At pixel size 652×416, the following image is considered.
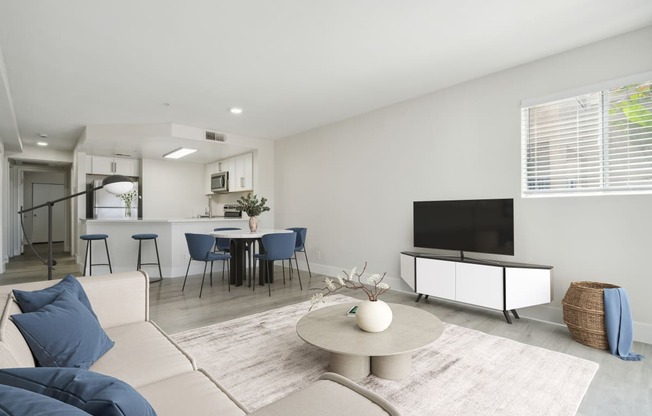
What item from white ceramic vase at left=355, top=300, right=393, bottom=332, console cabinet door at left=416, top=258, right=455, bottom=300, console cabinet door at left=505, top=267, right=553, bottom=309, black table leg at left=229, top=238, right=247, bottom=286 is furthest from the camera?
black table leg at left=229, top=238, right=247, bottom=286

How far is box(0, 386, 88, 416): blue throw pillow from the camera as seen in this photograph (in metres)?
0.58

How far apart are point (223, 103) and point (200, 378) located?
13.1 feet

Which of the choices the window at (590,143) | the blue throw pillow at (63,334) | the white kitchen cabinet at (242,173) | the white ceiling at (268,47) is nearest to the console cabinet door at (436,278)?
the window at (590,143)

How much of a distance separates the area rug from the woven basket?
0.37 metres

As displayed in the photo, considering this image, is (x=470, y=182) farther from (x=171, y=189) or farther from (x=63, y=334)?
(x=171, y=189)

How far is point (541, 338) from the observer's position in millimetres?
2893

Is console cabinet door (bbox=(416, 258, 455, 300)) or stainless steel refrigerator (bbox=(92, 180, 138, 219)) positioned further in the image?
stainless steel refrigerator (bbox=(92, 180, 138, 219))

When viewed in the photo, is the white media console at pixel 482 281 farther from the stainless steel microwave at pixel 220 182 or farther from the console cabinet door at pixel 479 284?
the stainless steel microwave at pixel 220 182

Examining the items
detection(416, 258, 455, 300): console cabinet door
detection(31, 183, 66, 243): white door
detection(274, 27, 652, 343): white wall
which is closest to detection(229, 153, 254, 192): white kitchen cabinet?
detection(274, 27, 652, 343): white wall

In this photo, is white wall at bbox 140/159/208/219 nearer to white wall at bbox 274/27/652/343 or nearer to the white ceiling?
the white ceiling

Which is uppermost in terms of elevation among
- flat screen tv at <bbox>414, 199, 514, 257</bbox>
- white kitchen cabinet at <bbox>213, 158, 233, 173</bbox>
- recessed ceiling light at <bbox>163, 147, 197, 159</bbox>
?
recessed ceiling light at <bbox>163, 147, 197, 159</bbox>

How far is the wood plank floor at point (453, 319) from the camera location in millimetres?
1990

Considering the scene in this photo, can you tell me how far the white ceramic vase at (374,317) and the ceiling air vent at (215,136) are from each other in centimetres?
486

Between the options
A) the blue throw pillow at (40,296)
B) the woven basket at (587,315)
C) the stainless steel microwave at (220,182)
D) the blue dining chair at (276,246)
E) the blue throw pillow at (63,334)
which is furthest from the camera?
the stainless steel microwave at (220,182)
